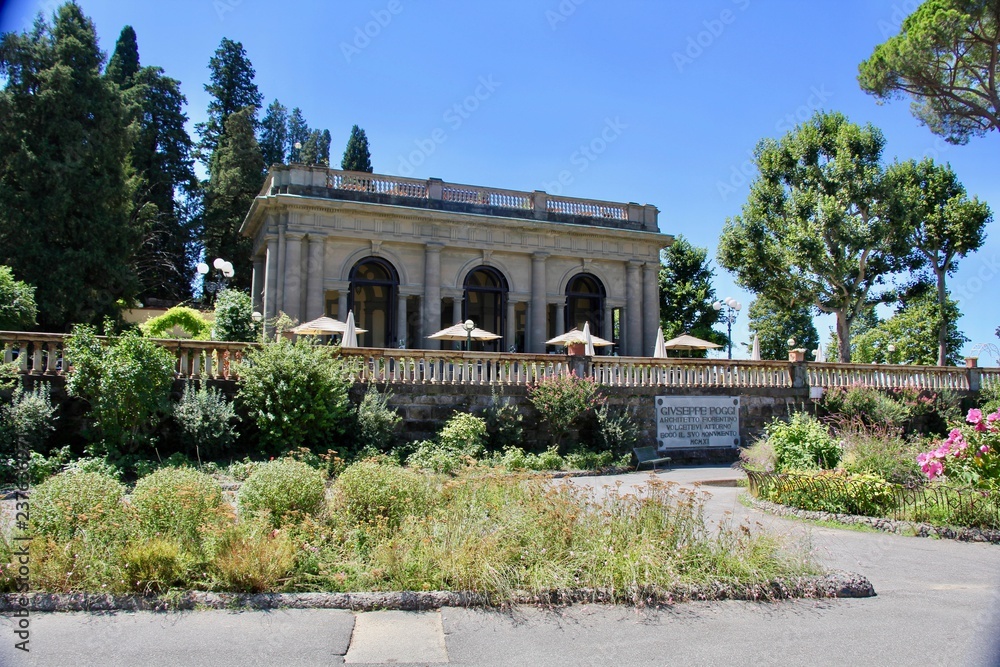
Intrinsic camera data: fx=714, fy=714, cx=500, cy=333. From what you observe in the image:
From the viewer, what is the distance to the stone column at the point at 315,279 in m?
24.8

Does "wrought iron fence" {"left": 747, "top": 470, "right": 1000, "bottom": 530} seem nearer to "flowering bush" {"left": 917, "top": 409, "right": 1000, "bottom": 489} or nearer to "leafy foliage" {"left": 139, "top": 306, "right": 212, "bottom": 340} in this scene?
"flowering bush" {"left": 917, "top": 409, "right": 1000, "bottom": 489}

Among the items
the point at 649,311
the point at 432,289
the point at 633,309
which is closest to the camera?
the point at 432,289

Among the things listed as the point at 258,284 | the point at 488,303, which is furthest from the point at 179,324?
the point at 488,303

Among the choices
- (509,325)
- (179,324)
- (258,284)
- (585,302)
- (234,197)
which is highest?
(234,197)

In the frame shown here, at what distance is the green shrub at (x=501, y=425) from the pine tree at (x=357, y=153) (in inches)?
1276

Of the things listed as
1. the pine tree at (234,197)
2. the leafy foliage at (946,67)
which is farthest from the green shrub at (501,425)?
the pine tree at (234,197)

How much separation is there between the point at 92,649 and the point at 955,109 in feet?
96.7

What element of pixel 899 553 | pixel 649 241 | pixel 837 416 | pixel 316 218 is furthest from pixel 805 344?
pixel 899 553

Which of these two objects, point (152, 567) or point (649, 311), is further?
point (649, 311)

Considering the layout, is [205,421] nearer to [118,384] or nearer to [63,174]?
[118,384]

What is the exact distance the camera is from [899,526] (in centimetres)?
950

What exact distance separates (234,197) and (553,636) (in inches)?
1532

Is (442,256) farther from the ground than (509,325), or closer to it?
farther from the ground

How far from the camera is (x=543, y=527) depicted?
22.8 feet
